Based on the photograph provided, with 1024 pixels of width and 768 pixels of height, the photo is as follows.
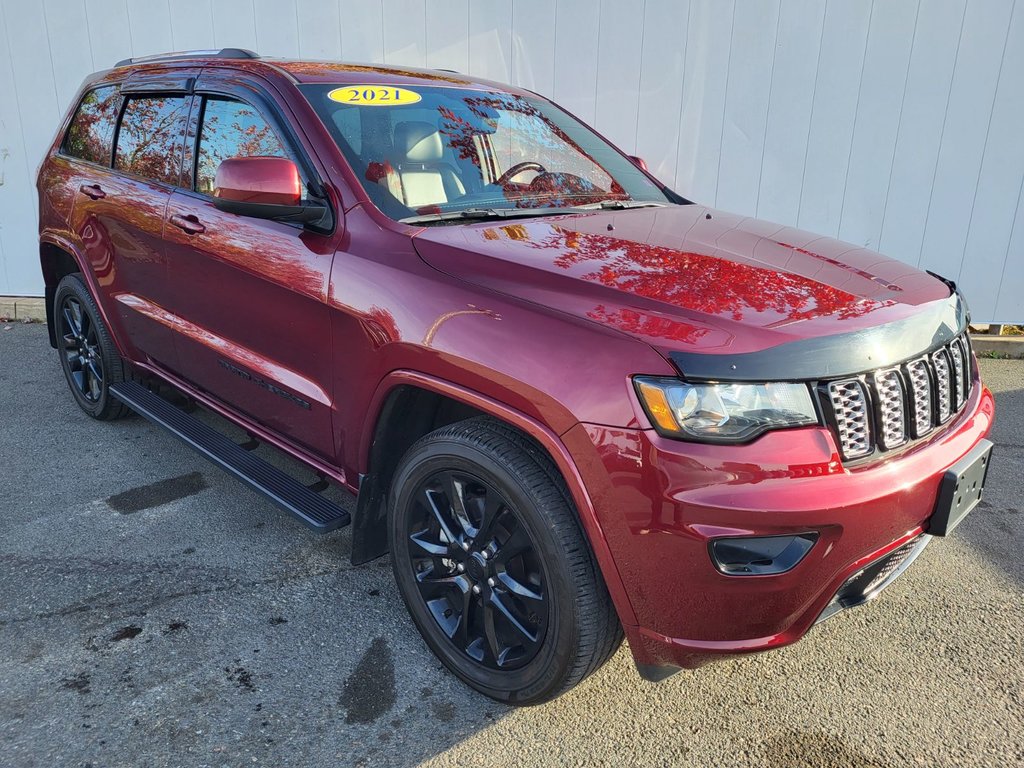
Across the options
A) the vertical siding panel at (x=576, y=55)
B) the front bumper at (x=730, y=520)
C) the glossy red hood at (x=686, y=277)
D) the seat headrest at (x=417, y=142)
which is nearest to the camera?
the front bumper at (x=730, y=520)

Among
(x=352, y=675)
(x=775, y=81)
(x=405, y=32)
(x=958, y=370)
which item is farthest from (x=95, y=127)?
(x=775, y=81)

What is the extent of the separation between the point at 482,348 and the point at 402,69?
6.06ft

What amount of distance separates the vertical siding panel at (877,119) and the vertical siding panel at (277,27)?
425 cm

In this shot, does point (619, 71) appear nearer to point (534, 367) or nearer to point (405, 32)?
point (405, 32)

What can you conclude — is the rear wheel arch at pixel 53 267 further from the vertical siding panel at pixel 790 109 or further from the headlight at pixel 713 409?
the vertical siding panel at pixel 790 109

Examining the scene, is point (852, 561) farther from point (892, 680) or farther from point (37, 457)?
point (37, 457)

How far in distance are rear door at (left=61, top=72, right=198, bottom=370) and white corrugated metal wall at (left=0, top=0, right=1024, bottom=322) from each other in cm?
248

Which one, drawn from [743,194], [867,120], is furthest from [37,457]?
[867,120]

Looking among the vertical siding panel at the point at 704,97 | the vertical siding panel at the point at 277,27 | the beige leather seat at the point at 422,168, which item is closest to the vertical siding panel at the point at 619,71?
the vertical siding panel at the point at 704,97

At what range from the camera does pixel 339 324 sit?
2.44 m

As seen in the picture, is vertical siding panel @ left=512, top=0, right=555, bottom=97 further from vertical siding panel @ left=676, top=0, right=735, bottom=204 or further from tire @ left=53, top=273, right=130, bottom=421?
tire @ left=53, top=273, right=130, bottom=421

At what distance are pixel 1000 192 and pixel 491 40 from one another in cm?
394

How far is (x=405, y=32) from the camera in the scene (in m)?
5.79

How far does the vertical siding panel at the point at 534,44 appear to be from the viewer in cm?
558
